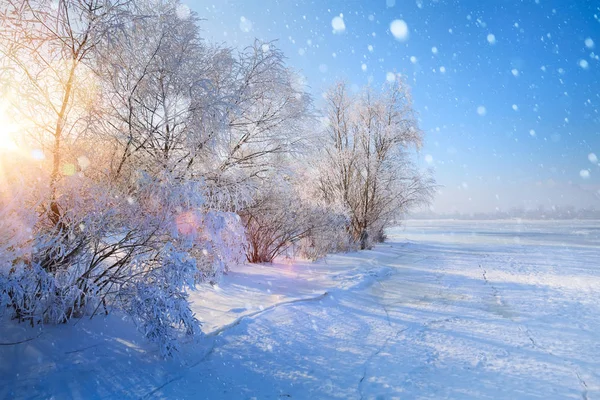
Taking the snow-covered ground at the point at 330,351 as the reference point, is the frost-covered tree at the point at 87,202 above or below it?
above

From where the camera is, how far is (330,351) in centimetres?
457

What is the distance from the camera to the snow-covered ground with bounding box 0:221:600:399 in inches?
136

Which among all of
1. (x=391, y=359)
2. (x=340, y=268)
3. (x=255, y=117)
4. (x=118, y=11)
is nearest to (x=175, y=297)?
(x=391, y=359)

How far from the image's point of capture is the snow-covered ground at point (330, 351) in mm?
3459

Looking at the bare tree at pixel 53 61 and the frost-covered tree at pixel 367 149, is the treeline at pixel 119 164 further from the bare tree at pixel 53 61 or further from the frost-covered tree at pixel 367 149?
the frost-covered tree at pixel 367 149

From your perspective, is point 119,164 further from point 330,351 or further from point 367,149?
point 367,149

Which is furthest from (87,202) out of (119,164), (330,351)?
(330,351)

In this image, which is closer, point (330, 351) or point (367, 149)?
point (330, 351)

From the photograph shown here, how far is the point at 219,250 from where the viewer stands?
4.99 meters

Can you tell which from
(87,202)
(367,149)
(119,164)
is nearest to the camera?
(87,202)

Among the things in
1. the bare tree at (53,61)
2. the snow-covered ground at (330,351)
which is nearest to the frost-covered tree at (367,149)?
the snow-covered ground at (330,351)

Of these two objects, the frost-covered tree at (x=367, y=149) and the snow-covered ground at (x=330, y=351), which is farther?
the frost-covered tree at (x=367, y=149)

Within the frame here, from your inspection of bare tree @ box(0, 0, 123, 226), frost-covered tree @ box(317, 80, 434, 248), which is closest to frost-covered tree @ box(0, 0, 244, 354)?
bare tree @ box(0, 0, 123, 226)

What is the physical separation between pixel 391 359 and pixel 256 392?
1.81 metres
